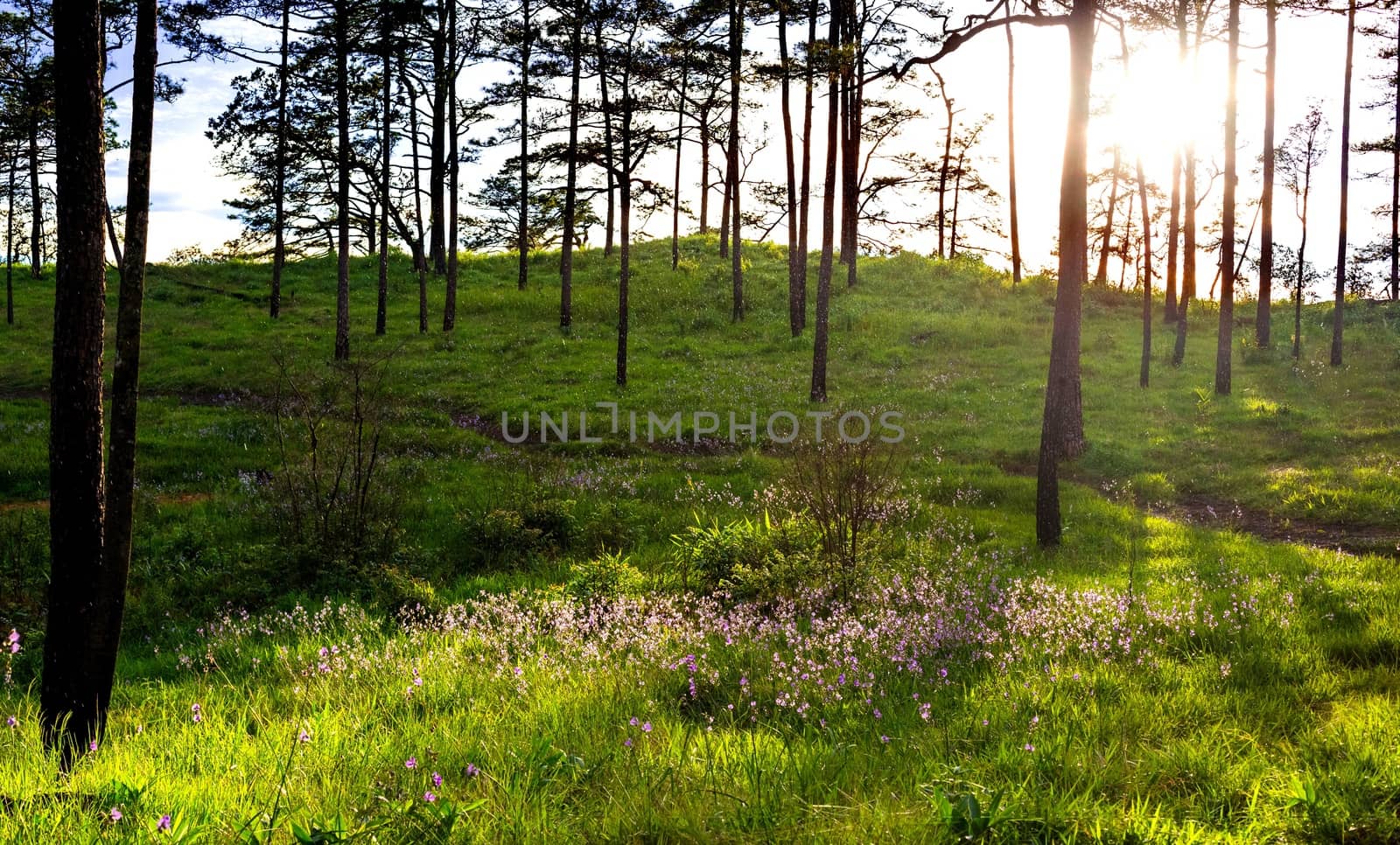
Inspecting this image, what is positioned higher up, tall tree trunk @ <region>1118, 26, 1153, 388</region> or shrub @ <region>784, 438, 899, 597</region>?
tall tree trunk @ <region>1118, 26, 1153, 388</region>

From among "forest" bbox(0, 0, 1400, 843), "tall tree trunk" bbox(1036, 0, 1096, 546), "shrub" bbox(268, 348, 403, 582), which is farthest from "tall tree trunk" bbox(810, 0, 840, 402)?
"shrub" bbox(268, 348, 403, 582)

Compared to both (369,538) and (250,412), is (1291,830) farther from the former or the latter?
(250,412)

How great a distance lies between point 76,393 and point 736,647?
14.3ft

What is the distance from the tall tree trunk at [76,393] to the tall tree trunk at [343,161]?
71.4 ft

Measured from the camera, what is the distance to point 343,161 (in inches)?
1013

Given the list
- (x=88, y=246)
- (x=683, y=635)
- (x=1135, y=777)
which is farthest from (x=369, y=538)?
(x=1135, y=777)

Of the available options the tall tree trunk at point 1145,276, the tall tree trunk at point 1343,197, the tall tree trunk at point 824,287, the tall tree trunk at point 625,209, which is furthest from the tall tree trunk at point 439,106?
the tall tree trunk at point 1343,197

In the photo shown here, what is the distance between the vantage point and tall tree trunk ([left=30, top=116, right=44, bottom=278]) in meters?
25.0

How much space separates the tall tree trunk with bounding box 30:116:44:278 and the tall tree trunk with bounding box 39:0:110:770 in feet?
68.9

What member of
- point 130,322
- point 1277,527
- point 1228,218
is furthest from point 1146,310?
point 130,322

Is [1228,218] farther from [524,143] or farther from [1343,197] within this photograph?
[524,143]

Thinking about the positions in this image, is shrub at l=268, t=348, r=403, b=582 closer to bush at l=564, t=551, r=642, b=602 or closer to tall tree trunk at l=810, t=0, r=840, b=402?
bush at l=564, t=551, r=642, b=602

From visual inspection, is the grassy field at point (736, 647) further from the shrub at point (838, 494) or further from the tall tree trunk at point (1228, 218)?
the tall tree trunk at point (1228, 218)

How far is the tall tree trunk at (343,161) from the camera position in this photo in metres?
23.4
